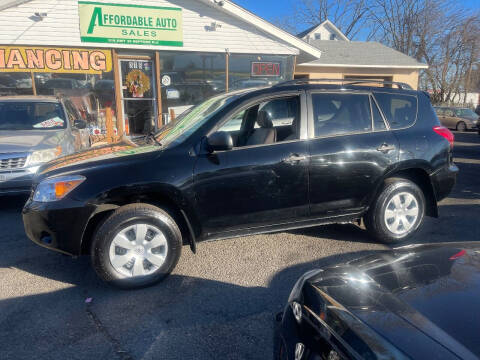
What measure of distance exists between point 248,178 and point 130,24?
8534mm

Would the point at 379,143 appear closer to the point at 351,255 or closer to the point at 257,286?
the point at 351,255

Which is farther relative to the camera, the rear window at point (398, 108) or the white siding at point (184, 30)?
the white siding at point (184, 30)

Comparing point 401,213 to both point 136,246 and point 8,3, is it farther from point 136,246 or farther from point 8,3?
point 8,3

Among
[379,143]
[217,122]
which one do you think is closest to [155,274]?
[217,122]

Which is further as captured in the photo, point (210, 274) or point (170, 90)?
point (170, 90)

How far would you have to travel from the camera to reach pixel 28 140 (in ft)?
18.5

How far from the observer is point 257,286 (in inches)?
133

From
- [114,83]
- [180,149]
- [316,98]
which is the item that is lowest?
[180,149]

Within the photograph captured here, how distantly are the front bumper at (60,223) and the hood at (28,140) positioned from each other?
2567 mm

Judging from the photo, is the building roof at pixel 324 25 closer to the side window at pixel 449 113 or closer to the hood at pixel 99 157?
the side window at pixel 449 113

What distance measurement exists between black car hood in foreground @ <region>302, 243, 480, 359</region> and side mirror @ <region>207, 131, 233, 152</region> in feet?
5.36

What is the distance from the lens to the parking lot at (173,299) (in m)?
2.58

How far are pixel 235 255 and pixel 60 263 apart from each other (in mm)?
1888

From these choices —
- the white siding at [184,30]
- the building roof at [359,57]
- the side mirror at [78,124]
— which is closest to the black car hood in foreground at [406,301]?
the side mirror at [78,124]
